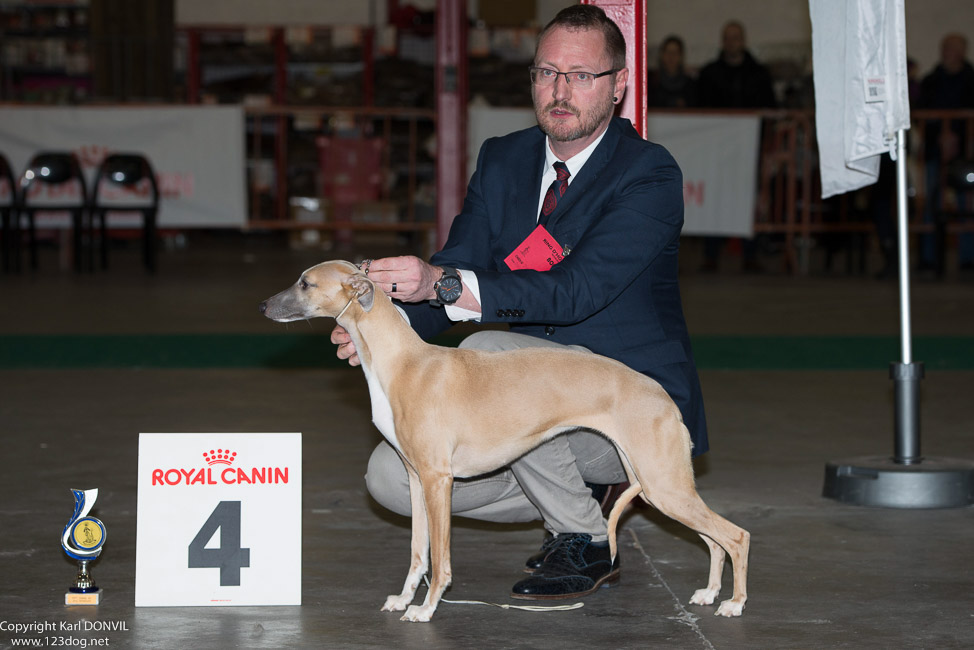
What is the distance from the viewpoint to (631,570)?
325cm

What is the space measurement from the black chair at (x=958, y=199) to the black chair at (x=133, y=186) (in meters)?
7.00

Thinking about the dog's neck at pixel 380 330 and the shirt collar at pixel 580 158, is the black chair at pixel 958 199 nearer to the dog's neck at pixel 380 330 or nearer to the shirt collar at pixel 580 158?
the shirt collar at pixel 580 158

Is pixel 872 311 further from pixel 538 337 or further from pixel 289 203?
pixel 289 203

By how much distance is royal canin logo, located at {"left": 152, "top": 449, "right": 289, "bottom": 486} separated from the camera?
285 cm

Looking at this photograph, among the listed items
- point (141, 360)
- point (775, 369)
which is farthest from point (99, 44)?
point (775, 369)

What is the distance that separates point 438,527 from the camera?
2.67 metres

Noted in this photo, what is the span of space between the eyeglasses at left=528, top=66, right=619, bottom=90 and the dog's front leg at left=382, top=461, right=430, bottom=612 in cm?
104

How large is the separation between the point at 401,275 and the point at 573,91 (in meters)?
0.73

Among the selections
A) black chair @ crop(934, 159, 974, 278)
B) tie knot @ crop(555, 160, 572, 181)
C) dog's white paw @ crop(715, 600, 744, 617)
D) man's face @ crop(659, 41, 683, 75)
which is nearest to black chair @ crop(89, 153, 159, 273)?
man's face @ crop(659, 41, 683, 75)

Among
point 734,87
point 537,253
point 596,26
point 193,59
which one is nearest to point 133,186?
point 193,59

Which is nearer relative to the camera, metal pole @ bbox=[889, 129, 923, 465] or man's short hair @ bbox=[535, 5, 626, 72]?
man's short hair @ bbox=[535, 5, 626, 72]

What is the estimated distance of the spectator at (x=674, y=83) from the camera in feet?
40.9

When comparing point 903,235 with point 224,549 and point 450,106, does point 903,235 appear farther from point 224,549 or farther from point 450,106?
point 450,106

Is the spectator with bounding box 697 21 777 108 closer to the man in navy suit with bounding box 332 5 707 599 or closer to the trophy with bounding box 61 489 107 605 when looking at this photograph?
the man in navy suit with bounding box 332 5 707 599
